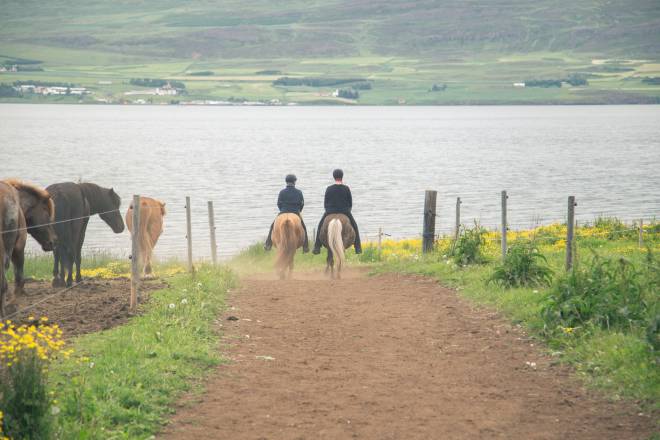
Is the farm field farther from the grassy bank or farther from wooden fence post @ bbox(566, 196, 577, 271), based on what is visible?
wooden fence post @ bbox(566, 196, 577, 271)

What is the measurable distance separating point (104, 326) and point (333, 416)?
15.2ft

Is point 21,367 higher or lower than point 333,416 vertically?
Answer: higher

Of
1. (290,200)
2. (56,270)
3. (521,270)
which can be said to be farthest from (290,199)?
(521,270)

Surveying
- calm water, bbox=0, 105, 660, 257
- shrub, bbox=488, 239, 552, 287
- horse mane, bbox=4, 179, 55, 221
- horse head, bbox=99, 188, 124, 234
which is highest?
horse mane, bbox=4, 179, 55, 221

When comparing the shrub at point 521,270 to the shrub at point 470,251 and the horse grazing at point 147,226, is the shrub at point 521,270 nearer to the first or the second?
the shrub at point 470,251

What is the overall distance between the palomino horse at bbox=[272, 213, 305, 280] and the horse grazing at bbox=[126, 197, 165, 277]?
2.87m

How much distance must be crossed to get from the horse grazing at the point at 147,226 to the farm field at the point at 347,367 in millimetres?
3955

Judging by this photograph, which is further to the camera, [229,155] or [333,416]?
[229,155]

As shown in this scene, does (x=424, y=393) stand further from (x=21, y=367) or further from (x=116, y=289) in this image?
(x=116, y=289)

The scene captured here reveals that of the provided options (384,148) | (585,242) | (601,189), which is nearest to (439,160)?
(384,148)

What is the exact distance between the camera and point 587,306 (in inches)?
467

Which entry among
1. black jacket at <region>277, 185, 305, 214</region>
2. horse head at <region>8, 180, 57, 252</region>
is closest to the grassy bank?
black jacket at <region>277, 185, 305, 214</region>

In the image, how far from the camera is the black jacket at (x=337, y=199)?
1953 centimetres

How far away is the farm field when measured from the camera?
8812mm
